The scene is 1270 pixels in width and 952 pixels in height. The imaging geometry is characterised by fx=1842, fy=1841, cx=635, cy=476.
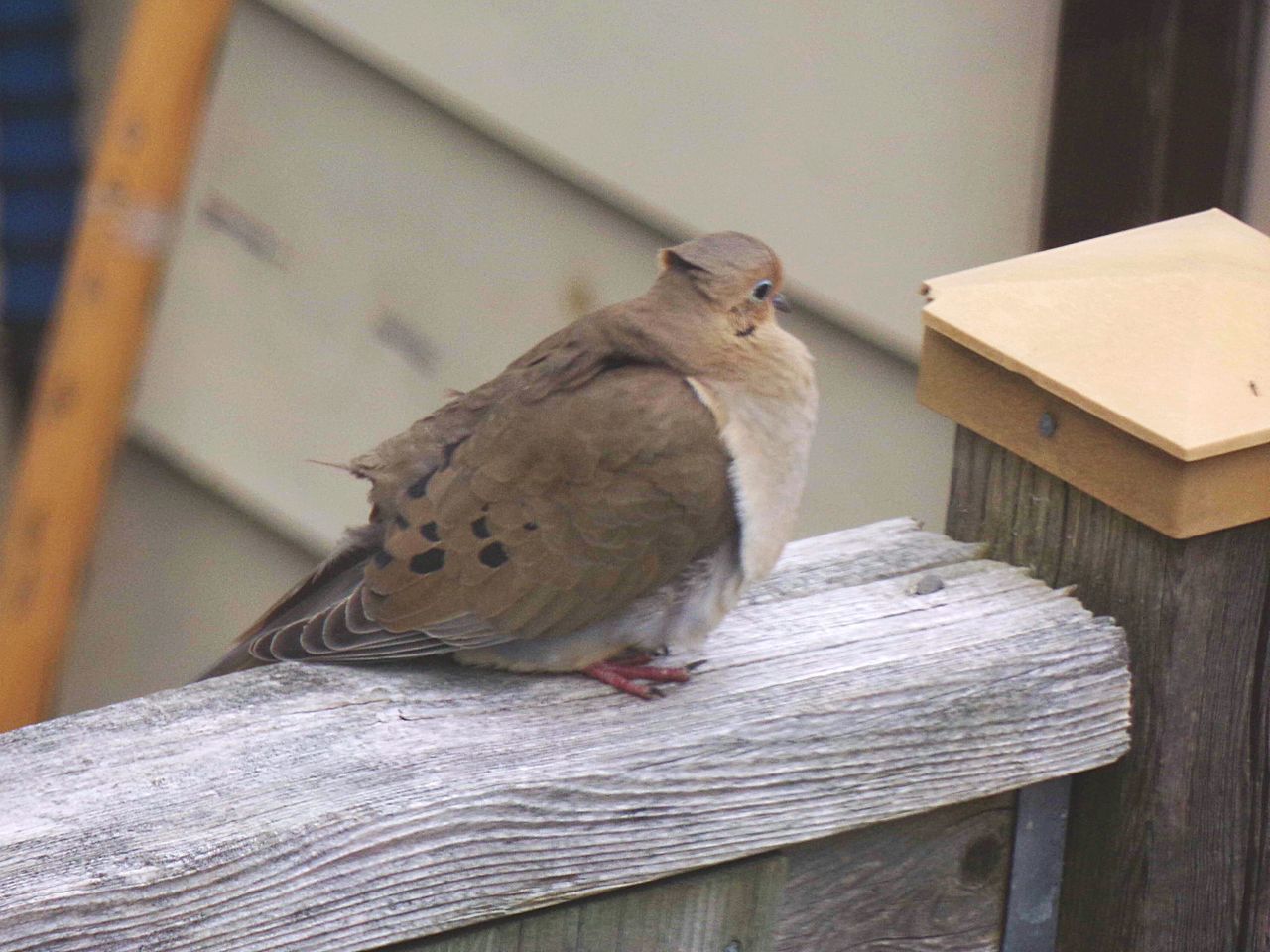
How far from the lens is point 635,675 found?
1597mm

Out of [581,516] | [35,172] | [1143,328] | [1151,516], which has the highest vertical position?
[1143,328]

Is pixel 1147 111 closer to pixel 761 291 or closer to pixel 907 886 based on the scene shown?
pixel 761 291

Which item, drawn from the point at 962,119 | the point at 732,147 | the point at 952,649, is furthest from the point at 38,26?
the point at 952,649

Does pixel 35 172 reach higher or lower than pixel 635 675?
lower

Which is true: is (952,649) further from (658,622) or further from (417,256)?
(417,256)

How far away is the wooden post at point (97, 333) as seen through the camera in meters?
3.81

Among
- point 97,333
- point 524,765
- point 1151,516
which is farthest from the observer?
point 97,333

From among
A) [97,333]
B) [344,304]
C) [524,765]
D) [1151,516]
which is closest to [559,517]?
[524,765]

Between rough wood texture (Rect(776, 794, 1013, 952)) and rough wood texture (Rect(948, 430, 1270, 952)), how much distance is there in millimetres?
Result: 97

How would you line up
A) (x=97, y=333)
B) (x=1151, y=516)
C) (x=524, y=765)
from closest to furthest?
1. (x=524, y=765)
2. (x=1151, y=516)
3. (x=97, y=333)

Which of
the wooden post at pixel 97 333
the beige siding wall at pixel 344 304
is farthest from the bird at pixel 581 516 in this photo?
the wooden post at pixel 97 333

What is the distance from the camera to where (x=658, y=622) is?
1.77 meters

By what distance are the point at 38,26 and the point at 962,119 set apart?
2.85 meters

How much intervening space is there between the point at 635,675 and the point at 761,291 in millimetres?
528
